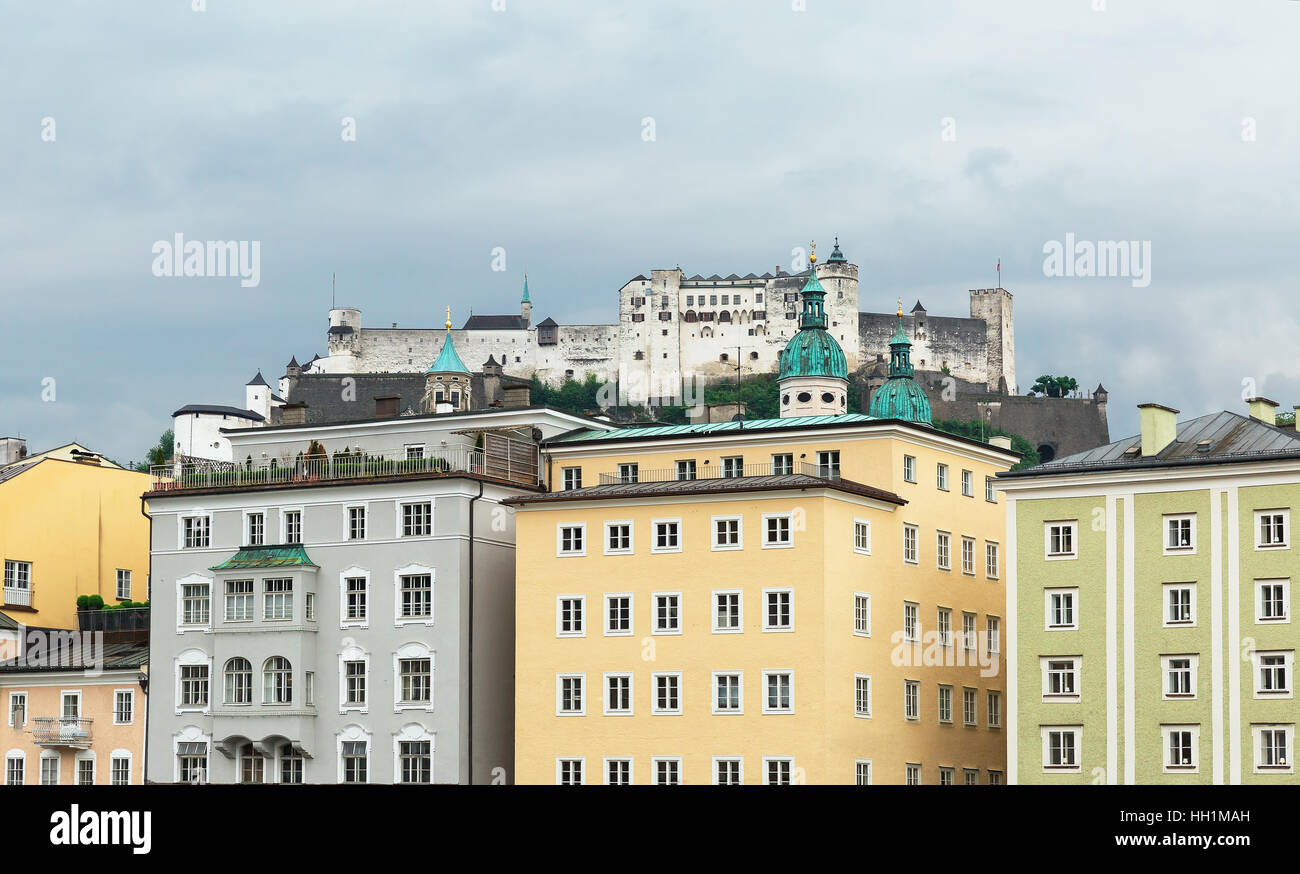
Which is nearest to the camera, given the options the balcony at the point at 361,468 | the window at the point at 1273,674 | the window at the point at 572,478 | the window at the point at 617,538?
the window at the point at 1273,674

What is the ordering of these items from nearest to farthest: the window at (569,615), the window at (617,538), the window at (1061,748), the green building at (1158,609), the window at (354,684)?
1. the green building at (1158,609)
2. the window at (1061,748)
3. the window at (569,615)
4. the window at (617,538)
5. the window at (354,684)

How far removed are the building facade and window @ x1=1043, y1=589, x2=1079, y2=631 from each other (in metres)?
20.1

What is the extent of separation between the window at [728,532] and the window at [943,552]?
934cm

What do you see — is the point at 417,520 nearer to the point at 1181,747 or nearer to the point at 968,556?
the point at 968,556

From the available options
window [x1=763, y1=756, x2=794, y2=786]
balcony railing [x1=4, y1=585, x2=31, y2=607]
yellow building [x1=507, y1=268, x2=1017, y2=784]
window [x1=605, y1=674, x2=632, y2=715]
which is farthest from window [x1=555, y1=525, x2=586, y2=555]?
balcony railing [x1=4, y1=585, x2=31, y2=607]

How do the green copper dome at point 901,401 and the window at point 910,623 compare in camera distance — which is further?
the green copper dome at point 901,401

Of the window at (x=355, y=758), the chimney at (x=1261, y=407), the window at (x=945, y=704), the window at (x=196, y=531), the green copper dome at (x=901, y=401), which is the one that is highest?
the green copper dome at (x=901, y=401)

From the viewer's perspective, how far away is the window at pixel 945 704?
7069 cm

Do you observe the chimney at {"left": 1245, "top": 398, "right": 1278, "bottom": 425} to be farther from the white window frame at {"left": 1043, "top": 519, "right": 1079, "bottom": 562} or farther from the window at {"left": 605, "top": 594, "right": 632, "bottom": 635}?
the window at {"left": 605, "top": 594, "right": 632, "bottom": 635}

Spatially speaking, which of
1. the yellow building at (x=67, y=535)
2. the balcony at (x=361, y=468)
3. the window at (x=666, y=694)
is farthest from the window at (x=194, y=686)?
the window at (x=666, y=694)

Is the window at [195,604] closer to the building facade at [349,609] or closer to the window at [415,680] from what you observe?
the building facade at [349,609]
